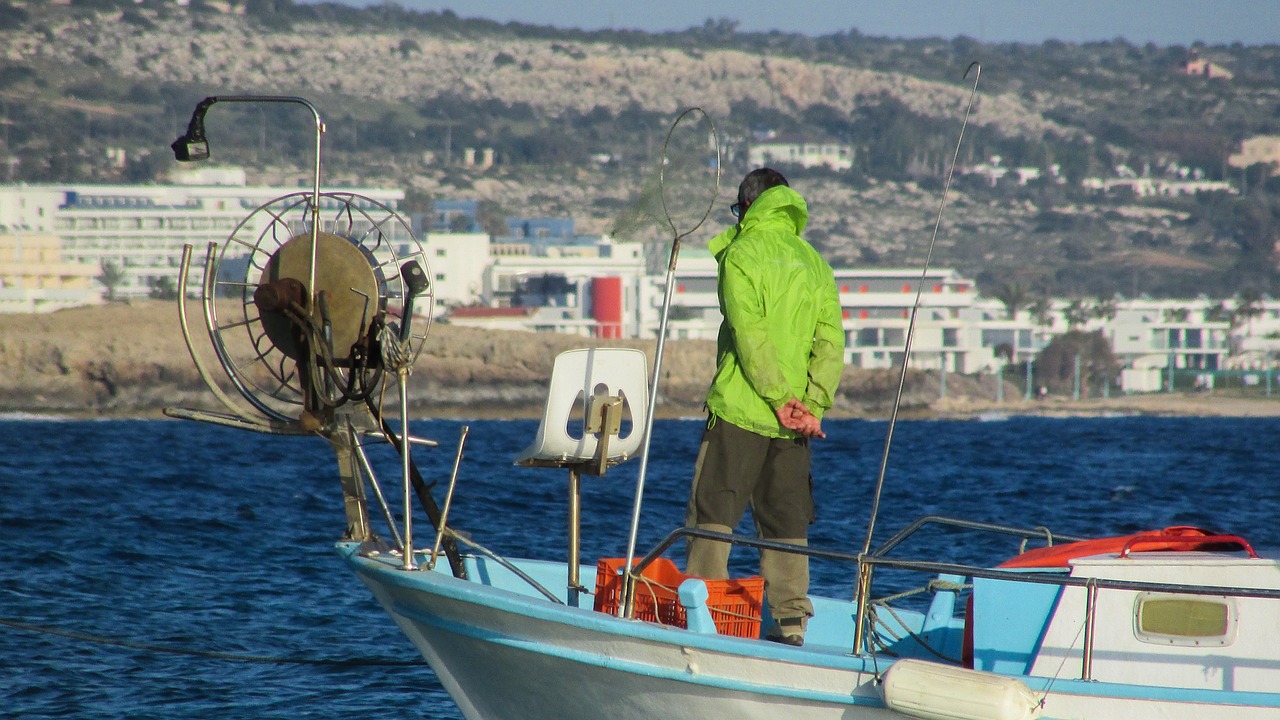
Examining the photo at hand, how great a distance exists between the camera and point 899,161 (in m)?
194

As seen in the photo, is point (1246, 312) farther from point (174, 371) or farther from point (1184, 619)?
point (1184, 619)

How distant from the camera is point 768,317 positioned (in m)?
5.43

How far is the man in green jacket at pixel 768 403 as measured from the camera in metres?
5.38

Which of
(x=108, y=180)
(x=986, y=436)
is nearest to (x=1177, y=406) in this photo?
(x=986, y=436)

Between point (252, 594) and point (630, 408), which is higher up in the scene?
point (630, 408)

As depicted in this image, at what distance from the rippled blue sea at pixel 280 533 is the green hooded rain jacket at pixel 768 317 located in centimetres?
325

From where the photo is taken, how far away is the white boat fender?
14.4 ft

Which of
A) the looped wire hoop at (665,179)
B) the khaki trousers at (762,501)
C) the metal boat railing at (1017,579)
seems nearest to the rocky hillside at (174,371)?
the looped wire hoop at (665,179)

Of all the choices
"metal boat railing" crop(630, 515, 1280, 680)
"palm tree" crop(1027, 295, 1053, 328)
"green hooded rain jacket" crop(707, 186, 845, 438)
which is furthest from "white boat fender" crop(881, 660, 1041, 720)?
"palm tree" crop(1027, 295, 1053, 328)

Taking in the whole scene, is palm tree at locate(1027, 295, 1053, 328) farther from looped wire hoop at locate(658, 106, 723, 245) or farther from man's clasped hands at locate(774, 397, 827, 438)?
man's clasped hands at locate(774, 397, 827, 438)

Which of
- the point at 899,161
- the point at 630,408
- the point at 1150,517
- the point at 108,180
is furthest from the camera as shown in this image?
the point at 899,161

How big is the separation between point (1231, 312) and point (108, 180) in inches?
4008

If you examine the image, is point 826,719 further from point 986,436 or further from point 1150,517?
point 986,436

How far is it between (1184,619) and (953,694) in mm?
921
